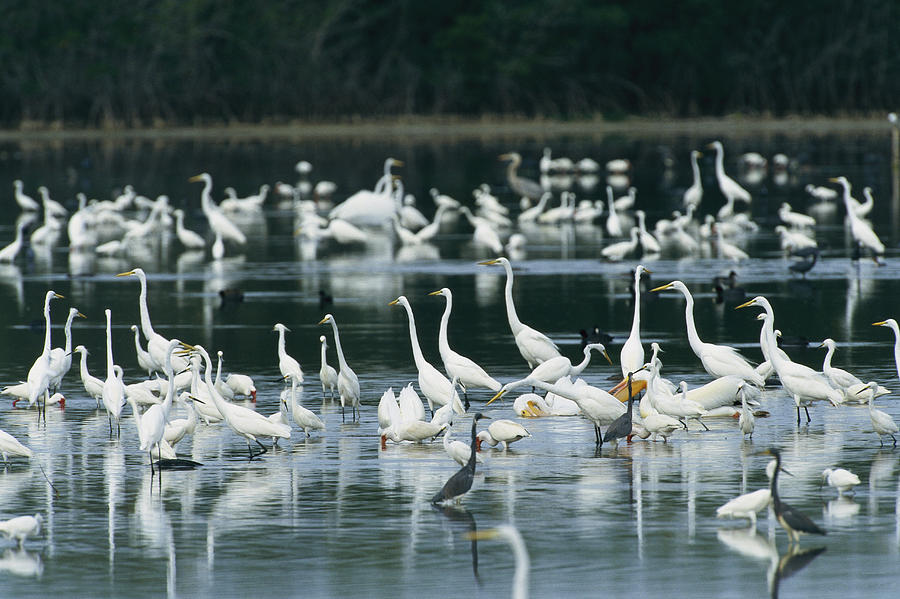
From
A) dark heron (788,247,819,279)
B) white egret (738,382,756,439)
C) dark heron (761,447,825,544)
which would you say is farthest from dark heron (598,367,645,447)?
dark heron (788,247,819,279)

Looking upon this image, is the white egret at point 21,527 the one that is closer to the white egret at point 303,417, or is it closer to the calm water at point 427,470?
the calm water at point 427,470

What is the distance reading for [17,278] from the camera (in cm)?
2420

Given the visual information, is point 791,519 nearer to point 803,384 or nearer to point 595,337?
point 803,384

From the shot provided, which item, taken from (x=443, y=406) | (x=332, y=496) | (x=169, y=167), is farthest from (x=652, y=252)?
(x=169, y=167)

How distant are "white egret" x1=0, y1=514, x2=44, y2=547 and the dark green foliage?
65253 mm

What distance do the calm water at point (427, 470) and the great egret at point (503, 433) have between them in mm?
171

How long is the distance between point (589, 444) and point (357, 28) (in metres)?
70.0

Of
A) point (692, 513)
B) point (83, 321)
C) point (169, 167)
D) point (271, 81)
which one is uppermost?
point (271, 81)

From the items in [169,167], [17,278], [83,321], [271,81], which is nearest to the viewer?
[83,321]

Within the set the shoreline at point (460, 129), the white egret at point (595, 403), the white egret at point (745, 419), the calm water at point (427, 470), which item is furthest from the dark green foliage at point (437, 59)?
the white egret at point (595, 403)

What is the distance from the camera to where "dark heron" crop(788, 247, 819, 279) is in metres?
22.4

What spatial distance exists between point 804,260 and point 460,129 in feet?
174

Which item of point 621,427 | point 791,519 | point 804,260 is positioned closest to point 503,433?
point 621,427

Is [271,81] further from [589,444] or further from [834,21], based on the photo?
[589,444]
